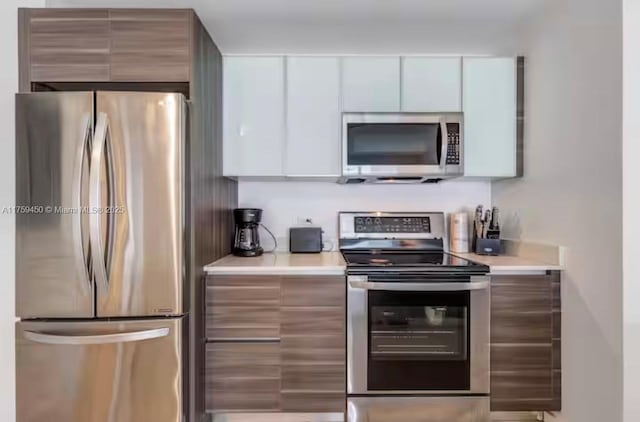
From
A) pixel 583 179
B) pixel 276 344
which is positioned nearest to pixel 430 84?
pixel 583 179

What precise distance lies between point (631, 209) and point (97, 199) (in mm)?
2129

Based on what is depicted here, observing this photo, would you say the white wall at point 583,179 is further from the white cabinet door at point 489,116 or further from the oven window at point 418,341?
the oven window at point 418,341

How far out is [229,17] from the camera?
1.99 m

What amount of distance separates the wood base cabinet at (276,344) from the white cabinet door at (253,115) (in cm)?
71

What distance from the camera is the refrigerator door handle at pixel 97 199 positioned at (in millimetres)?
1695

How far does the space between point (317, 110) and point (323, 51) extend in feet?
1.13

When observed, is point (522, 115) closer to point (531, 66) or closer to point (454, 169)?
point (531, 66)

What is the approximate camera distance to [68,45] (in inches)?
72.6

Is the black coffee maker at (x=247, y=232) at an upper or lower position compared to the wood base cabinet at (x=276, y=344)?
upper

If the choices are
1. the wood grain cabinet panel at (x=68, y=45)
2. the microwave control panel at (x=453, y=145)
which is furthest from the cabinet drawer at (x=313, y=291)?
the wood grain cabinet panel at (x=68, y=45)

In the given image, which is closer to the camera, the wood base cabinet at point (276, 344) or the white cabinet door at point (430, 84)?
the wood base cabinet at point (276, 344)

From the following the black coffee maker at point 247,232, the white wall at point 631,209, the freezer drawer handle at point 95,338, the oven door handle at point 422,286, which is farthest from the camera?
the black coffee maker at point 247,232

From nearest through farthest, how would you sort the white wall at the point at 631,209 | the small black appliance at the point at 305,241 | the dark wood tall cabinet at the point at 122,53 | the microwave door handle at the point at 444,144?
the white wall at the point at 631,209
the dark wood tall cabinet at the point at 122,53
the microwave door handle at the point at 444,144
the small black appliance at the point at 305,241

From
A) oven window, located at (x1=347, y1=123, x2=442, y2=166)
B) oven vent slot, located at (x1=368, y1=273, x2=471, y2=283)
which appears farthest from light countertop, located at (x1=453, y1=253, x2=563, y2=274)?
oven window, located at (x1=347, y1=123, x2=442, y2=166)
